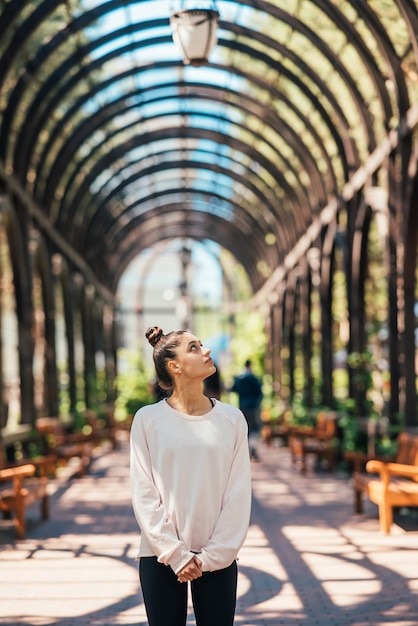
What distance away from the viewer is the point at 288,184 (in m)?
17.8

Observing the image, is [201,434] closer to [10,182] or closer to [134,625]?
[134,625]

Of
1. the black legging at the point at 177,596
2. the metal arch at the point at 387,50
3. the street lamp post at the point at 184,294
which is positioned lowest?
the black legging at the point at 177,596

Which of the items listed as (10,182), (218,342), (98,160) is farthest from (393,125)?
(218,342)

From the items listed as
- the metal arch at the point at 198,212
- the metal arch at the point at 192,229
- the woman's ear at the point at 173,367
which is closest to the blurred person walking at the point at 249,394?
the metal arch at the point at 198,212

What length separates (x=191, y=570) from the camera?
291cm

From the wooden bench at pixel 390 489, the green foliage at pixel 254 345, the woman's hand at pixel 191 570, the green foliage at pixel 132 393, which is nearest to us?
the woman's hand at pixel 191 570

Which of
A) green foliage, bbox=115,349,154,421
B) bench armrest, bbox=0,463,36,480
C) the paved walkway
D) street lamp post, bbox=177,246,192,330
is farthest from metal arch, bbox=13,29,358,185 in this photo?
street lamp post, bbox=177,246,192,330

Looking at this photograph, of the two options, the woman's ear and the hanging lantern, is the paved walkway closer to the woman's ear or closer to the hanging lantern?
Answer: the woman's ear

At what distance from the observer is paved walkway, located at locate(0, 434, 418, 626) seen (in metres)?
5.18

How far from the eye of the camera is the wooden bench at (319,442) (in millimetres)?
13104

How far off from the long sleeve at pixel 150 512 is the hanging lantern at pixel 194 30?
528 cm

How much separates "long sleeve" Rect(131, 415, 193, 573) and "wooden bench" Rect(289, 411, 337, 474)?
10148 millimetres

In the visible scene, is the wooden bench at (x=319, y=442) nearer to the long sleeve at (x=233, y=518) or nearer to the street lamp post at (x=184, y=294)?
the long sleeve at (x=233, y=518)

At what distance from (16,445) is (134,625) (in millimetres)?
7783
